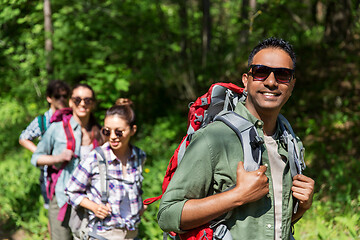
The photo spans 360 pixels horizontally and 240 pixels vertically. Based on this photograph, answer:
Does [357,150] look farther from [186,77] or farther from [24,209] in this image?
[24,209]

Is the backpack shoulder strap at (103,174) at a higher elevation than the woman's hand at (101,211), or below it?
higher

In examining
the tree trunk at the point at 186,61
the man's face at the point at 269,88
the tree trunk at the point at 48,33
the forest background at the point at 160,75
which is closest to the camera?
the man's face at the point at 269,88

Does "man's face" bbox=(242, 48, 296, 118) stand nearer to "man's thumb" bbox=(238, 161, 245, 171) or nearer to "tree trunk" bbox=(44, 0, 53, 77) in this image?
"man's thumb" bbox=(238, 161, 245, 171)

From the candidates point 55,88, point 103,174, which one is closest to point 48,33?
point 55,88

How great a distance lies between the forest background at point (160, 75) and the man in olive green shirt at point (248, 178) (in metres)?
2.86

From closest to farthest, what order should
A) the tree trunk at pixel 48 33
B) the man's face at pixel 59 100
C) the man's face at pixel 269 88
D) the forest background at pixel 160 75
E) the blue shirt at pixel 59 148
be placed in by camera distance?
the man's face at pixel 269 88 → the blue shirt at pixel 59 148 → the man's face at pixel 59 100 → the forest background at pixel 160 75 → the tree trunk at pixel 48 33

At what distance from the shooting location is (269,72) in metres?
1.90

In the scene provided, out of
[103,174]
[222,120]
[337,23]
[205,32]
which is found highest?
[337,23]

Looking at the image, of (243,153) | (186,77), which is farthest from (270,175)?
(186,77)

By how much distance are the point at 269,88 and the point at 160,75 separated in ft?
25.8

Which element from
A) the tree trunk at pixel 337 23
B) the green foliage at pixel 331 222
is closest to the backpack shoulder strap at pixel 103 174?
the green foliage at pixel 331 222

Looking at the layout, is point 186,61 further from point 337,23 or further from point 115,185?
point 115,185

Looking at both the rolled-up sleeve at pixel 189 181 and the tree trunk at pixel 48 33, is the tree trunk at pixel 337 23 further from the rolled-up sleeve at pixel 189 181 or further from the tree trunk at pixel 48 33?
the rolled-up sleeve at pixel 189 181

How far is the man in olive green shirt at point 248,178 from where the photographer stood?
169 cm
